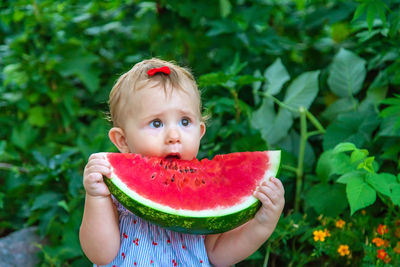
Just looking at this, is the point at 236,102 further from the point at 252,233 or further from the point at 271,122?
the point at 252,233

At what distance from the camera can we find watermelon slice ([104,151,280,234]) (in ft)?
4.73

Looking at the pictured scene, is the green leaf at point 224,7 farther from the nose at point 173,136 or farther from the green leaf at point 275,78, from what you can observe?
the nose at point 173,136

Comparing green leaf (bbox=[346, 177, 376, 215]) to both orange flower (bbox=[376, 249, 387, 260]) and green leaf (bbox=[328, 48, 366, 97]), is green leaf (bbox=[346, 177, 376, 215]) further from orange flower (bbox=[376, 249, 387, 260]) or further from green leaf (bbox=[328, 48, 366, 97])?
green leaf (bbox=[328, 48, 366, 97])

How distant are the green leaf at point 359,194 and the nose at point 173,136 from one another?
716 mm

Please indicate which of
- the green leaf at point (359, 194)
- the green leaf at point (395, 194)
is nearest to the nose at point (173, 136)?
the green leaf at point (359, 194)

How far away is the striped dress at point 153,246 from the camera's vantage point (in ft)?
5.15

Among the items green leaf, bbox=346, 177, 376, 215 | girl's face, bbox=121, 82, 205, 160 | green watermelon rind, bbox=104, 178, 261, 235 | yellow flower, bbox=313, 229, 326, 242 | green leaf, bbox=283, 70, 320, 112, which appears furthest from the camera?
green leaf, bbox=283, 70, 320, 112

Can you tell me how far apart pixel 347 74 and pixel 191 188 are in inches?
55.7

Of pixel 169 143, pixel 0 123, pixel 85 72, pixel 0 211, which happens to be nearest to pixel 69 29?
pixel 85 72

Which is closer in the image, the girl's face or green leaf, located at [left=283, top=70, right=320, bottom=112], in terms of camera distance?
the girl's face

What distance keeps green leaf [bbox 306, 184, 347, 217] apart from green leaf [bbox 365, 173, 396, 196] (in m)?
0.31

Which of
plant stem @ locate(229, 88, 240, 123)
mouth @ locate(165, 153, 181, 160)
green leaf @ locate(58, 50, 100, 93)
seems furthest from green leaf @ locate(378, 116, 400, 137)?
green leaf @ locate(58, 50, 100, 93)

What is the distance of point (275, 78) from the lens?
263 cm

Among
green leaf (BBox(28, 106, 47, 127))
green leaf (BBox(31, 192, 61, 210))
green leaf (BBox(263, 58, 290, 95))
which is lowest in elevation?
green leaf (BBox(28, 106, 47, 127))
